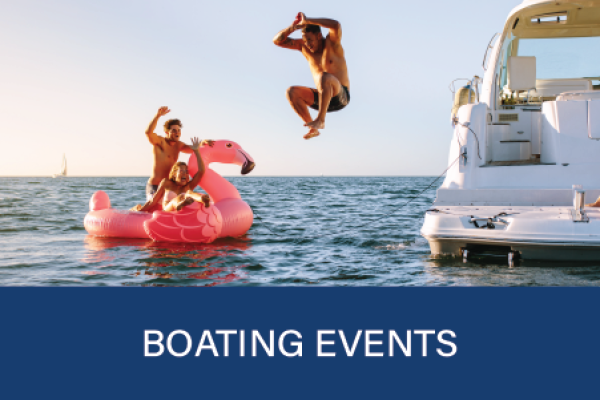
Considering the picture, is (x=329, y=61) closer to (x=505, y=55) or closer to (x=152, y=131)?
(x=505, y=55)

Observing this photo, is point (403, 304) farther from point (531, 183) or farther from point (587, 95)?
point (587, 95)

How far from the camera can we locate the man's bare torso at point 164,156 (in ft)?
38.4

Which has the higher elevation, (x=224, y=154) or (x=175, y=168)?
(x=224, y=154)

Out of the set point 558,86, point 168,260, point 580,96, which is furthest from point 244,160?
point 580,96

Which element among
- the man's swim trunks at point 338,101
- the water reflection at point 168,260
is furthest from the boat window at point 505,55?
the man's swim trunks at point 338,101

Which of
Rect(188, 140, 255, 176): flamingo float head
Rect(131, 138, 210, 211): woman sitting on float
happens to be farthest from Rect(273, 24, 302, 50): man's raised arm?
Rect(188, 140, 255, 176): flamingo float head

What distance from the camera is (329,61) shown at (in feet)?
13.9

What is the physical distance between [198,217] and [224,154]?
1.93 metres

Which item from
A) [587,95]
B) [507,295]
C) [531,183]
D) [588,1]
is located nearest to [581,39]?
[588,1]

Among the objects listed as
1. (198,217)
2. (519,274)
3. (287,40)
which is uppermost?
(287,40)

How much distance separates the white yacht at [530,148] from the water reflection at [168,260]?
3.17 m

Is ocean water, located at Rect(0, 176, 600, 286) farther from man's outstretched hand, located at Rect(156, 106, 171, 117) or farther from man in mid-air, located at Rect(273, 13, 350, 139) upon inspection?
man in mid-air, located at Rect(273, 13, 350, 139)

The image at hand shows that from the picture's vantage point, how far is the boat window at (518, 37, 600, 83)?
10.4 meters

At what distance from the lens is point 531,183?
8.20m
